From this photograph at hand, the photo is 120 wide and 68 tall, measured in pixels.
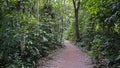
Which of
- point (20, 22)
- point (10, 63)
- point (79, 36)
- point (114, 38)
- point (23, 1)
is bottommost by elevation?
point (79, 36)

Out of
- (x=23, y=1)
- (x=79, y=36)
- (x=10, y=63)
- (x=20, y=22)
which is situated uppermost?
(x=23, y=1)

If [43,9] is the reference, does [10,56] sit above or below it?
below

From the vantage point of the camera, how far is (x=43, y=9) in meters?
18.7

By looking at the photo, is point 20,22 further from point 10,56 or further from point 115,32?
point 115,32

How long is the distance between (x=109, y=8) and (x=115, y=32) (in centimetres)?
139

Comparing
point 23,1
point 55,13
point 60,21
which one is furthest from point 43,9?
point 23,1

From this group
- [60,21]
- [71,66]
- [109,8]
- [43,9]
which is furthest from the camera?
[60,21]

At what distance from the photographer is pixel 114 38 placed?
9.73 m

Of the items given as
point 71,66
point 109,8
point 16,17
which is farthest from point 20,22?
point 109,8

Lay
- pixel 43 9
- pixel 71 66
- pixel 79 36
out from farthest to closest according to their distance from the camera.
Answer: pixel 79 36 → pixel 43 9 → pixel 71 66

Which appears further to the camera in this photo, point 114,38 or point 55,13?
point 55,13

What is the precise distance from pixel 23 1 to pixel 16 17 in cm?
160

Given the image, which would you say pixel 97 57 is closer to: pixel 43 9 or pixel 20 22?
pixel 20 22

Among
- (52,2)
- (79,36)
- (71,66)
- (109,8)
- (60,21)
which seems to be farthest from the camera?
(79,36)
